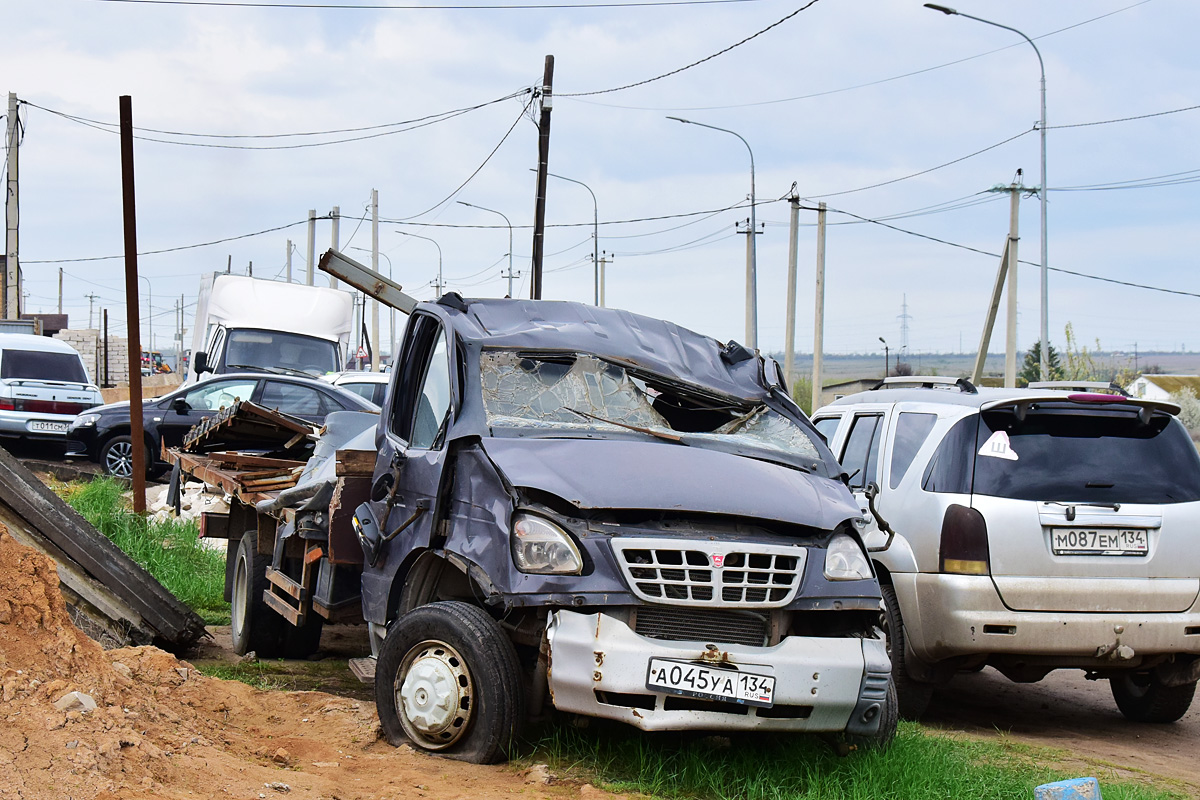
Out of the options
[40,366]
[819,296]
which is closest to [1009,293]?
[819,296]

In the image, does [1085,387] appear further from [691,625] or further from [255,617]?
[255,617]

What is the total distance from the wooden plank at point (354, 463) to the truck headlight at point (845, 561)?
2.36m

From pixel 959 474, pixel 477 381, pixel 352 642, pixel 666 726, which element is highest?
pixel 477 381

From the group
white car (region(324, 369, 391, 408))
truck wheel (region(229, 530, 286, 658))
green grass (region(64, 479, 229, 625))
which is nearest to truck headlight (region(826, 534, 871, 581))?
truck wheel (region(229, 530, 286, 658))

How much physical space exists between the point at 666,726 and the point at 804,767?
73 cm

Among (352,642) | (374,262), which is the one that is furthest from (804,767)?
(374,262)

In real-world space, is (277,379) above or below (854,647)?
above

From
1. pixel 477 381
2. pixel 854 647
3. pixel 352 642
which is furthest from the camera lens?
pixel 352 642

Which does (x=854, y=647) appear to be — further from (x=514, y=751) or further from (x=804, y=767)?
(x=514, y=751)

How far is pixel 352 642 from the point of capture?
8.87m

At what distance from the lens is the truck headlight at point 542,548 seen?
4590 mm

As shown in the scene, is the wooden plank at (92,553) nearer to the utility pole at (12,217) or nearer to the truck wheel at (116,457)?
the truck wheel at (116,457)

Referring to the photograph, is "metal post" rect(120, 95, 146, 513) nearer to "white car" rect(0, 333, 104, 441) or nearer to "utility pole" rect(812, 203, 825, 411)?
"white car" rect(0, 333, 104, 441)

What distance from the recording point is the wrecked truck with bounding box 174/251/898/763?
452 cm
